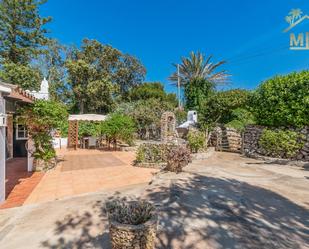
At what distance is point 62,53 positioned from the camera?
30375 millimetres

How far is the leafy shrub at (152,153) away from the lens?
9.47 meters

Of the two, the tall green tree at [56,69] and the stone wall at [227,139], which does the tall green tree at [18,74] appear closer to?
the tall green tree at [56,69]

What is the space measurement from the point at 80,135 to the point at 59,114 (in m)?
9.09

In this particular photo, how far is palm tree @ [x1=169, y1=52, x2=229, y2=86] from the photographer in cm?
2762

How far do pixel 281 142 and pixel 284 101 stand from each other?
1.94 m

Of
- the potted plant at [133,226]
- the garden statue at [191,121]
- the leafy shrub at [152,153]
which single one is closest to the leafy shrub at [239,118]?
the garden statue at [191,121]

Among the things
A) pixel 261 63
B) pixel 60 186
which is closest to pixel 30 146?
pixel 60 186

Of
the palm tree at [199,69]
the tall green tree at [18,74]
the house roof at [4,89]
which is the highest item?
the palm tree at [199,69]

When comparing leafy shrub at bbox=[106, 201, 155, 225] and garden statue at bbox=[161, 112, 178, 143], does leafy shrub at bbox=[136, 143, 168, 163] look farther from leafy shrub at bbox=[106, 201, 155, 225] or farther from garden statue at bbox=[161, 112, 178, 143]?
leafy shrub at bbox=[106, 201, 155, 225]

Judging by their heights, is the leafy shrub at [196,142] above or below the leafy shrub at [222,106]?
below

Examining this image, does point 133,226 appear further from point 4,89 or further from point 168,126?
point 168,126

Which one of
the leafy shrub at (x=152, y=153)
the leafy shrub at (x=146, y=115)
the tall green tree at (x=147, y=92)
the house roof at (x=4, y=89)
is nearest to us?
the house roof at (x=4, y=89)

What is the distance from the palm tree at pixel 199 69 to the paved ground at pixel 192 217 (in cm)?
2297

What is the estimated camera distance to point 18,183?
6.89m
